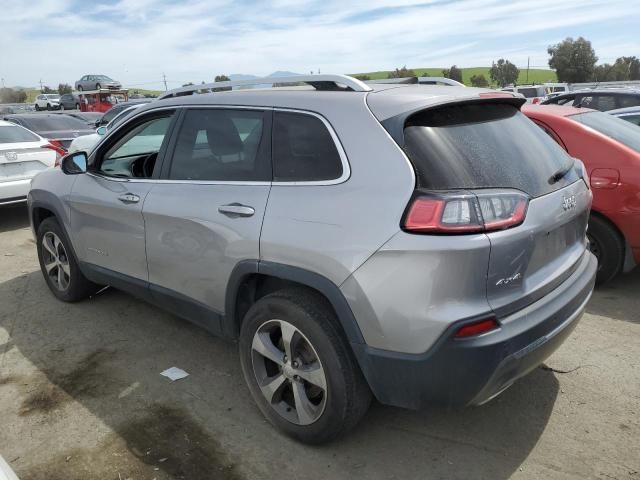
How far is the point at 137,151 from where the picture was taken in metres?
4.55

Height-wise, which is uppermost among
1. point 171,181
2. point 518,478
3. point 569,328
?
point 171,181

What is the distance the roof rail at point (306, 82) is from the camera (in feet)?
9.29

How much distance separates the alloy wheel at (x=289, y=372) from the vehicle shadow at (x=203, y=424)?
0.19 metres

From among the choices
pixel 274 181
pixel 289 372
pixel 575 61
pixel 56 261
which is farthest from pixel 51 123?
pixel 575 61

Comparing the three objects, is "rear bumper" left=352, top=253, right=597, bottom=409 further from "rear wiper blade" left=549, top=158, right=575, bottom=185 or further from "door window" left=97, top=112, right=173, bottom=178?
"door window" left=97, top=112, right=173, bottom=178

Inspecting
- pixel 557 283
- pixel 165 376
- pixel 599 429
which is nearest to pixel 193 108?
pixel 165 376

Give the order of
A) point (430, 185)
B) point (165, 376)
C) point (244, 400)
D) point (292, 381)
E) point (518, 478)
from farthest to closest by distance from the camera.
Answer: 1. point (165, 376)
2. point (244, 400)
3. point (292, 381)
4. point (518, 478)
5. point (430, 185)

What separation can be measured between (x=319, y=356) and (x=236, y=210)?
0.88 m


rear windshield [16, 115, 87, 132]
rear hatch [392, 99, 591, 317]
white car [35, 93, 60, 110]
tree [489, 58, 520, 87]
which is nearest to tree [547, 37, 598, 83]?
tree [489, 58, 520, 87]

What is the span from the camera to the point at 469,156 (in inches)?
95.6

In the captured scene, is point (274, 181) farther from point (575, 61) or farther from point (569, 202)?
point (575, 61)

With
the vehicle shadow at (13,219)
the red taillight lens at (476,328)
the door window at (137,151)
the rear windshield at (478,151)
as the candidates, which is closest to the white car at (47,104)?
the vehicle shadow at (13,219)

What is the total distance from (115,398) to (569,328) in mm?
2575

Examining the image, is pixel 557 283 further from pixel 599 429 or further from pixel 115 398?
pixel 115 398
